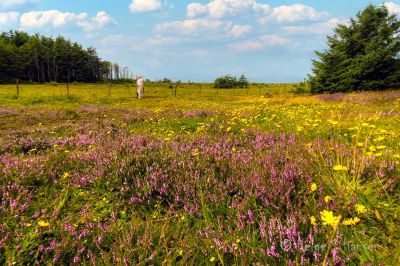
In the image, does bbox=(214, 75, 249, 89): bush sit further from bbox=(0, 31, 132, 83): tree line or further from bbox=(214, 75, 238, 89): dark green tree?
bbox=(0, 31, 132, 83): tree line

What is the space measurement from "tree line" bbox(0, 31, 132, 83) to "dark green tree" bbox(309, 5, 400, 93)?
85614 millimetres

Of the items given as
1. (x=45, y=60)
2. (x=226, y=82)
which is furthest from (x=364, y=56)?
(x=45, y=60)

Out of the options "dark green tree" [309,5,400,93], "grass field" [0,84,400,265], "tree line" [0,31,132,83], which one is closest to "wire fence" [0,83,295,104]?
"dark green tree" [309,5,400,93]

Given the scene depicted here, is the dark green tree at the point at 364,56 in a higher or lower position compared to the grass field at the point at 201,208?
higher

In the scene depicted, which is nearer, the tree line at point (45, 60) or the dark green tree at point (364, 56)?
the dark green tree at point (364, 56)

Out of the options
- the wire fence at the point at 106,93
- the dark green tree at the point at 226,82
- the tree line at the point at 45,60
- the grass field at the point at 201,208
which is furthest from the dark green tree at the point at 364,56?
the tree line at the point at 45,60

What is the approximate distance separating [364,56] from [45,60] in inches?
4161

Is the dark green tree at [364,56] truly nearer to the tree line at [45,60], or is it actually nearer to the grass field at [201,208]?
the grass field at [201,208]

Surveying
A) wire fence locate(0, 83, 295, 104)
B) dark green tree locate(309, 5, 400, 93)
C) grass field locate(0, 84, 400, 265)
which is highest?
A: dark green tree locate(309, 5, 400, 93)

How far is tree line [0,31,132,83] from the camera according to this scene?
3696 inches

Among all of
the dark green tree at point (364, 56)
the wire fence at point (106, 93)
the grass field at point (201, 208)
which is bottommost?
the wire fence at point (106, 93)

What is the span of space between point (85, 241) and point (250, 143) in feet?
12.4

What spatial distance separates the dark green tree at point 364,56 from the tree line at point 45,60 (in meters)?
85.6

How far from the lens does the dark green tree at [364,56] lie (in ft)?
94.5
